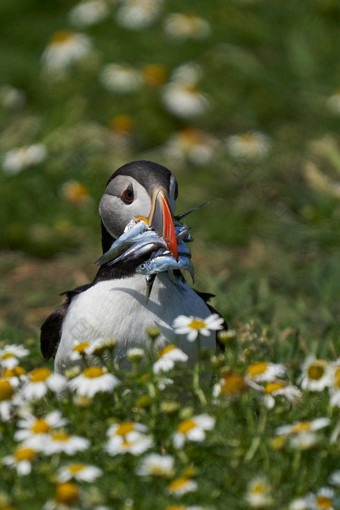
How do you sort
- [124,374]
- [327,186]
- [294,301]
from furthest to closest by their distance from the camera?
[327,186] → [294,301] → [124,374]

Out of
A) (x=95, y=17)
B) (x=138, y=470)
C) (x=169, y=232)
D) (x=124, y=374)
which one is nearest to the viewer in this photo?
(x=138, y=470)

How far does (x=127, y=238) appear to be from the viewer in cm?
335

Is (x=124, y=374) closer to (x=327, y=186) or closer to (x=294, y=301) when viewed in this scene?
(x=294, y=301)

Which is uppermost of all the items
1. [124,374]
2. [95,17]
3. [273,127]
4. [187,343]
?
[124,374]

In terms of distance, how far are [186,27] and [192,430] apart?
6.10m

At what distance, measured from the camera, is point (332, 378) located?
9.05 ft

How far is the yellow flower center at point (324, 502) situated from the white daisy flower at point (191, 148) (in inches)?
185

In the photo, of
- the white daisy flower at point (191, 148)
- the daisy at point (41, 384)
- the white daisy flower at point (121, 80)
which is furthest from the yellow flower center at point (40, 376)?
the white daisy flower at point (121, 80)

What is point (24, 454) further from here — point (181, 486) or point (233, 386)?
point (233, 386)

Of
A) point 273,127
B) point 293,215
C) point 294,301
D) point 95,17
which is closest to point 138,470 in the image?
point 294,301

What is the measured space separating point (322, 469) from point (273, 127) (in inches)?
201

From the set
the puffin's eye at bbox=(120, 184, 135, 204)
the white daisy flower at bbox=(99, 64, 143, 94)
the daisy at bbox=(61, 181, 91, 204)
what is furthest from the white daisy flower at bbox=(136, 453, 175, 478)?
the white daisy flower at bbox=(99, 64, 143, 94)

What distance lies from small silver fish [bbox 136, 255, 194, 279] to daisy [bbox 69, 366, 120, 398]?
0.59 metres

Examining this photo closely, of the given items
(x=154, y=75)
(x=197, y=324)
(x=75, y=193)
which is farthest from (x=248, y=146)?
(x=197, y=324)
